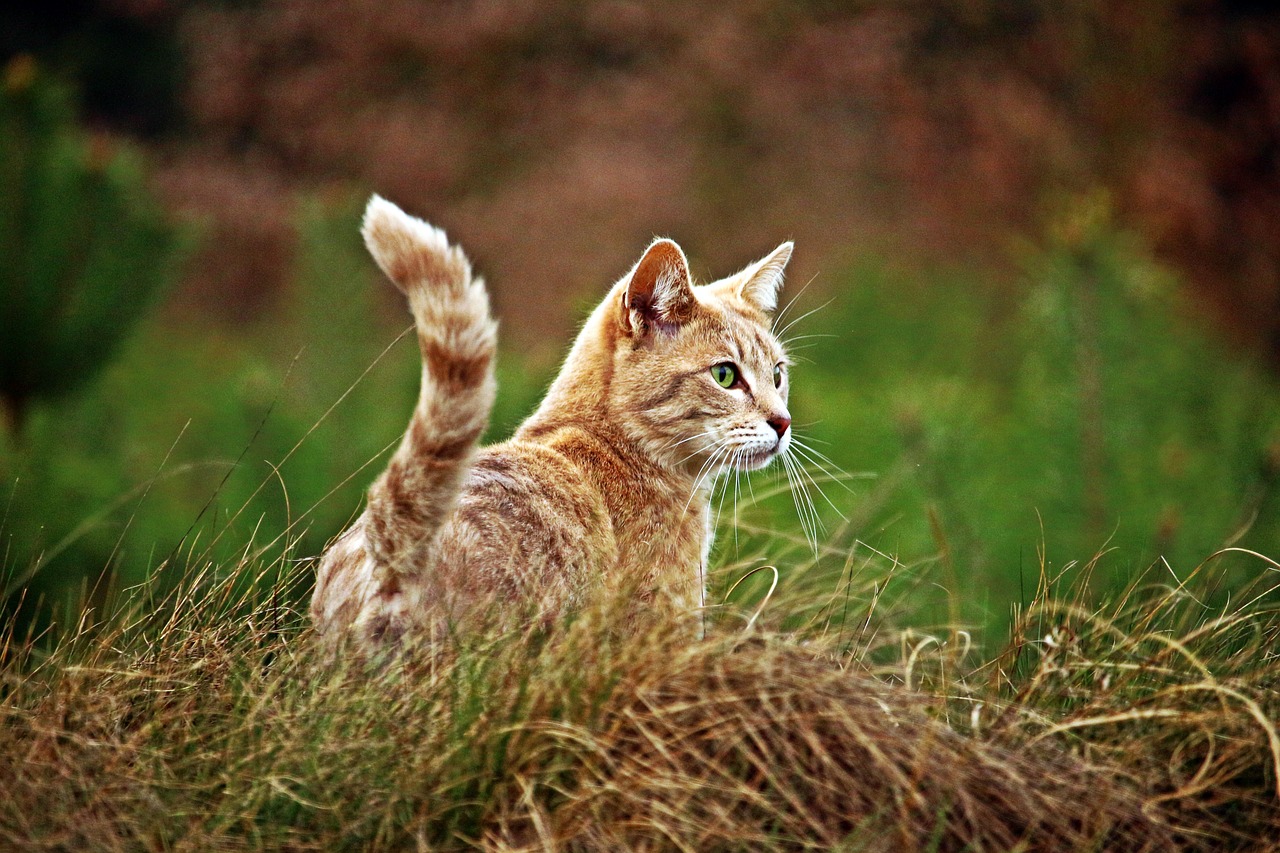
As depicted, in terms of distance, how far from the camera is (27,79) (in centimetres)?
438

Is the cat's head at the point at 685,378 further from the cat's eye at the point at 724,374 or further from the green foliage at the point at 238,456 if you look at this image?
the green foliage at the point at 238,456

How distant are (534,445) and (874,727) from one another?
3.44ft

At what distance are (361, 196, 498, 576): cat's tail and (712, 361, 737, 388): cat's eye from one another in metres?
1.05

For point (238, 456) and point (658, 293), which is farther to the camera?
point (238, 456)

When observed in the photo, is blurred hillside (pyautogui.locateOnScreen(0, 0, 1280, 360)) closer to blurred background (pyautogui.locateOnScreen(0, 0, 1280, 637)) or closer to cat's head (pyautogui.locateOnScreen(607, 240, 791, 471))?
blurred background (pyautogui.locateOnScreen(0, 0, 1280, 637))

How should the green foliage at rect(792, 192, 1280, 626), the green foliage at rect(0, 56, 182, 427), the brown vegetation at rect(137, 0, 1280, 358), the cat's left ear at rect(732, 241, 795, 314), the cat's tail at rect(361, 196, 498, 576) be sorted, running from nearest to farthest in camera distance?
the cat's tail at rect(361, 196, 498, 576) < the cat's left ear at rect(732, 241, 795, 314) < the green foliage at rect(792, 192, 1280, 626) < the green foliage at rect(0, 56, 182, 427) < the brown vegetation at rect(137, 0, 1280, 358)

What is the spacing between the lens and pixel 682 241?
9125mm

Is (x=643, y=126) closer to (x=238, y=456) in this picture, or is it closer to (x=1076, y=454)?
(x=1076, y=454)

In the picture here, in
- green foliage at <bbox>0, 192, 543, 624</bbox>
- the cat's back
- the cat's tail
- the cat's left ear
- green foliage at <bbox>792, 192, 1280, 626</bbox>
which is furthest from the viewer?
green foliage at <bbox>792, 192, 1280, 626</bbox>

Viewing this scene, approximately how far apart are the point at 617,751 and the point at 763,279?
182 cm

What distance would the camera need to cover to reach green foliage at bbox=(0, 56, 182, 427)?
4.39 m

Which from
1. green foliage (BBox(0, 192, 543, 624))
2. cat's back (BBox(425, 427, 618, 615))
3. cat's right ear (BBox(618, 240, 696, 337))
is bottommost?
green foliage (BBox(0, 192, 543, 624))

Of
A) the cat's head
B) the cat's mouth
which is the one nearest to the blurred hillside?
the cat's head

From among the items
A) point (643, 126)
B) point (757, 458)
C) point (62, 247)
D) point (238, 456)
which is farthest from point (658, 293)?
point (643, 126)
